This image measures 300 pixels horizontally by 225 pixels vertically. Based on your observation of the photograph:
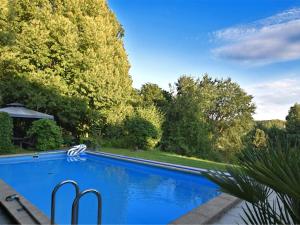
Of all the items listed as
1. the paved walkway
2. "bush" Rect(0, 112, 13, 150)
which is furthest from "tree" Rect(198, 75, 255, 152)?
the paved walkway

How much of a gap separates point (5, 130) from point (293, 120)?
26.0 meters

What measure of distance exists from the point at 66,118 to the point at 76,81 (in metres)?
2.44

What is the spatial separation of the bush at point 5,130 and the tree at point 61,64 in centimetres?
268

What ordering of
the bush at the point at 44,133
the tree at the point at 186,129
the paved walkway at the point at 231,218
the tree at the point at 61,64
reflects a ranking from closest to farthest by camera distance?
the paved walkway at the point at 231,218 → the bush at the point at 44,133 → the tree at the point at 61,64 → the tree at the point at 186,129

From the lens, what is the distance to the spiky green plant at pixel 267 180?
1.51 m

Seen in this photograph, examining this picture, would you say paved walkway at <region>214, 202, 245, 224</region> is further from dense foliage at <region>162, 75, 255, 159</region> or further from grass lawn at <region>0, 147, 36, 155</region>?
dense foliage at <region>162, 75, 255, 159</region>

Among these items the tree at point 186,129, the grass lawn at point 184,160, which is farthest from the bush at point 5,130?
the tree at point 186,129

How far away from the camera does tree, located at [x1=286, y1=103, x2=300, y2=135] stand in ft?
82.2

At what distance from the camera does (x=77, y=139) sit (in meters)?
16.7

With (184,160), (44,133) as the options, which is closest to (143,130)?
(184,160)

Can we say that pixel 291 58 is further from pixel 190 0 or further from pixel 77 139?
pixel 77 139

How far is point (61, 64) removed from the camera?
15977 mm

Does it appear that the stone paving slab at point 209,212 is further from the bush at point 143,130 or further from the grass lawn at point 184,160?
the bush at point 143,130

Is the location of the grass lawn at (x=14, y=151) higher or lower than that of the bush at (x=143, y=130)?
lower
